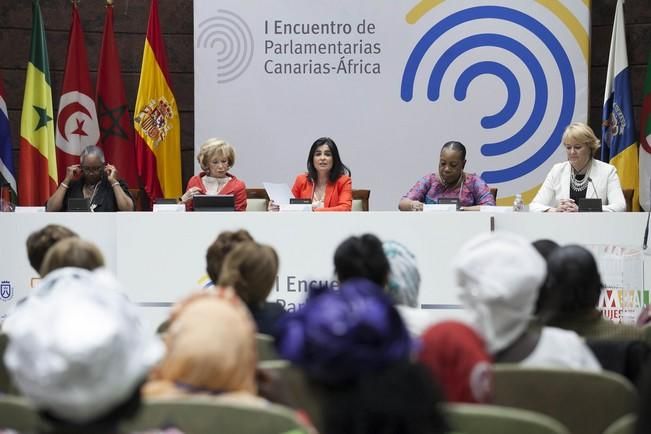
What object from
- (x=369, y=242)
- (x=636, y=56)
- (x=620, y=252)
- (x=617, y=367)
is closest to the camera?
(x=617, y=367)

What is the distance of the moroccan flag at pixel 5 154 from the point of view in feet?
27.6

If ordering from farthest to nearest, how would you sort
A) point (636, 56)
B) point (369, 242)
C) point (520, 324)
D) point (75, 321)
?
point (636, 56) < point (369, 242) < point (520, 324) < point (75, 321)

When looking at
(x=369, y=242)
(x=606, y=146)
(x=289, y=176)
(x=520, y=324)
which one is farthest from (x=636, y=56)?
(x=520, y=324)

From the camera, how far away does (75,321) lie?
1.52 meters

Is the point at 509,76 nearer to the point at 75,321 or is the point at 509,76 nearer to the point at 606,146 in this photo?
the point at 606,146

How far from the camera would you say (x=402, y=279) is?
342 centimetres

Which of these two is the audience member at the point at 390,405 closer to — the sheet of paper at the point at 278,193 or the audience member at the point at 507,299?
the audience member at the point at 507,299

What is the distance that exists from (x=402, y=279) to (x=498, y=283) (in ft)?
3.59

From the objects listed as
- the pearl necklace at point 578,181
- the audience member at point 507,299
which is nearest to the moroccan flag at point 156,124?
the pearl necklace at point 578,181

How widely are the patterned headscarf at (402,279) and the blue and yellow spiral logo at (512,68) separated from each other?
5.28 metres

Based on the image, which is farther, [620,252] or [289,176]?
[289,176]

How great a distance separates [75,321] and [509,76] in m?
7.54

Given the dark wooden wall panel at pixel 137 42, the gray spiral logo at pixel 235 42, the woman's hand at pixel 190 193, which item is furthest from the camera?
the dark wooden wall panel at pixel 137 42

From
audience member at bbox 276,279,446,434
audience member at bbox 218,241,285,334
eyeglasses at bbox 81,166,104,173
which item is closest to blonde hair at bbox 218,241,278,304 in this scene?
audience member at bbox 218,241,285,334
